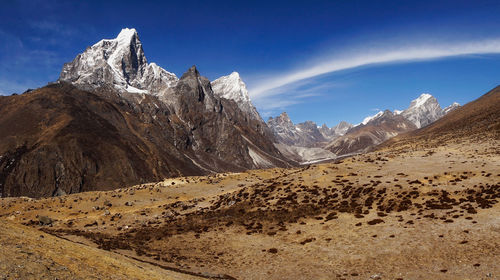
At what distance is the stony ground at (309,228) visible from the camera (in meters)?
25.8

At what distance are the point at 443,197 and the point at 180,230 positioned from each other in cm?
3539

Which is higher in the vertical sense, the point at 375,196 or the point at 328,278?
the point at 375,196

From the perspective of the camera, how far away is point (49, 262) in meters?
17.2

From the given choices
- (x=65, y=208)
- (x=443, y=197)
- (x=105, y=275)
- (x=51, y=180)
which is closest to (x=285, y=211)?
(x=443, y=197)

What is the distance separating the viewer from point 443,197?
41.1 m

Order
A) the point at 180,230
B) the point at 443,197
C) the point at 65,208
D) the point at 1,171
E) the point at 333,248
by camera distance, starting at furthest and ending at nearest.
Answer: the point at 1,171
the point at 65,208
the point at 180,230
the point at 443,197
the point at 333,248

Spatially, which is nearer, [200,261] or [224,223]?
[200,261]

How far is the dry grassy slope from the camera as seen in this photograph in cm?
1536

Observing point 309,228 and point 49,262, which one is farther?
point 309,228

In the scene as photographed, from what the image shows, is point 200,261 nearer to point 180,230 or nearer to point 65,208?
point 180,230

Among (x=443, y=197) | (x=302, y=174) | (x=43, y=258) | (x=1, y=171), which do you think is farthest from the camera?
(x=1, y=171)

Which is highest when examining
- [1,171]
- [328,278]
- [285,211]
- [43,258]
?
[1,171]

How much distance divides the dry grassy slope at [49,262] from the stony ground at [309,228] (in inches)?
4.6

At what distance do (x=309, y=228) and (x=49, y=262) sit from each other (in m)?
29.4
